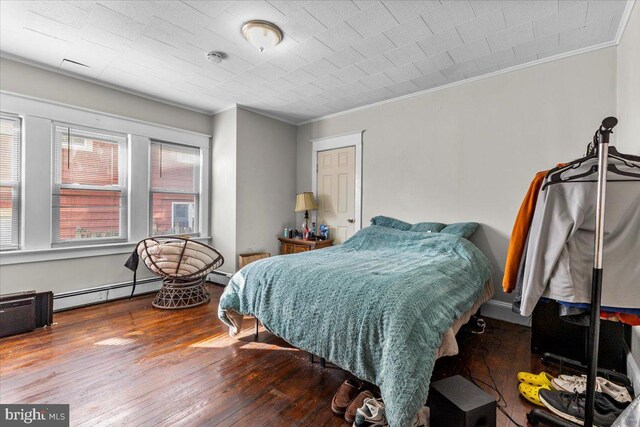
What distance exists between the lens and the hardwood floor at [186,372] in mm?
1685

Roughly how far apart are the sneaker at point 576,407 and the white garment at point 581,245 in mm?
719

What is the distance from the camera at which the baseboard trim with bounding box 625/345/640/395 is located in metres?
1.75

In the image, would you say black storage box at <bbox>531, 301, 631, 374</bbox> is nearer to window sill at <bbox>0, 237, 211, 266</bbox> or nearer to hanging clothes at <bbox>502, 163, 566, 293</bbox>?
hanging clothes at <bbox>502, 163, 566, 293</bbox>

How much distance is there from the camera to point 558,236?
1.37 meters

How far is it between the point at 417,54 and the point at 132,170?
361 centimetres

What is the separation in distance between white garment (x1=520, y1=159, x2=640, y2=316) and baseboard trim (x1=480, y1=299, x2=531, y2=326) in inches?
75.9

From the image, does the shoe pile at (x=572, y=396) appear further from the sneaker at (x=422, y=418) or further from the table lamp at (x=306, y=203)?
the table lamp at (x=306, y=203)

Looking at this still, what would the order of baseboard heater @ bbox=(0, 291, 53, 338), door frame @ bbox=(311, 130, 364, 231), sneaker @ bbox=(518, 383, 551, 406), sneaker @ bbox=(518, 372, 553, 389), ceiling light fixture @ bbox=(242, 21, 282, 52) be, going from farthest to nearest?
door frame @ bbox=(311, 130, 364, 231)
baseboard heater @ bbox=(0, 291, 53, 338)
ceiling light fixture @ bbox=(242, 21, 282, 52)
sneaker @ bbox=(518, 372, 553, 389)
sneaker @ bbox=(518, 383, 551, 406)

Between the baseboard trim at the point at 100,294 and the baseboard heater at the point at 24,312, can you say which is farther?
the baseboard trim at the point at 100,294

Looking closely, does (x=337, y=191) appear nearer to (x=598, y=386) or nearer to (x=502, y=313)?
(x=502, y=313)

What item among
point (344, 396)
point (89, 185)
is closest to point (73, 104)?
point (89, 185)

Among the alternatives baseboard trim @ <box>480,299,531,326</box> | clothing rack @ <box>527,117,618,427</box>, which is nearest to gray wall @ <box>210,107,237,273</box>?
baseboard trim @ <box>480,299,531,326</box>

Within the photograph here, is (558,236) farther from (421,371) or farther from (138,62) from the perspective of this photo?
(138,62)

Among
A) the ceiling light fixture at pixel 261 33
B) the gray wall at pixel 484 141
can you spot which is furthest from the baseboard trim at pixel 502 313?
the ceiling light fixture at pixel 261 33
